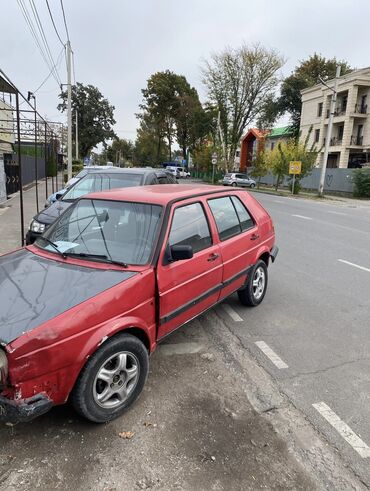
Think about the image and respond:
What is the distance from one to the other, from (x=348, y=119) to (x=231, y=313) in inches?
1564

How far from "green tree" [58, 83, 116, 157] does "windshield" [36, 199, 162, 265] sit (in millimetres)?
64563

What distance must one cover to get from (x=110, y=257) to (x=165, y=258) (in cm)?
46

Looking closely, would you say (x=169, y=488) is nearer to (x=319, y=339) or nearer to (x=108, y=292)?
(x=108, y=292)

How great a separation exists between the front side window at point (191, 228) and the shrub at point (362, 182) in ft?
90.6

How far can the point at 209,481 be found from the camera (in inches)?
92.4

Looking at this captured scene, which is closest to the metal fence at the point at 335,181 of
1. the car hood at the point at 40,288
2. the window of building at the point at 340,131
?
the window of building at the point at 340,131

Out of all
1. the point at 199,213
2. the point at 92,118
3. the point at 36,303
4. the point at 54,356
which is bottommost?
the point at 54,356

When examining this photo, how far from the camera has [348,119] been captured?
38781 mm

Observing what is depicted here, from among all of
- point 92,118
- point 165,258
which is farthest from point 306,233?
point 92,118

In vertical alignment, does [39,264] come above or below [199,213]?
below

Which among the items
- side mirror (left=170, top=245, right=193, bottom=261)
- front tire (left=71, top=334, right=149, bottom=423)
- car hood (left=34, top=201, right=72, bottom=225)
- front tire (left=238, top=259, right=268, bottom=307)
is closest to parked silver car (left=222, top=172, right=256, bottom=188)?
car hood (left=34, top=201, right=72, bottom=225)

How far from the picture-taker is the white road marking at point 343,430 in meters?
2.67

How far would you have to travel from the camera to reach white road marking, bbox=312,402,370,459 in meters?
2.67

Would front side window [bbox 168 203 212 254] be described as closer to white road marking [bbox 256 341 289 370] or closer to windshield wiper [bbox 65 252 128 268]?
windshield wiper [bbox 65 252 128 268]
